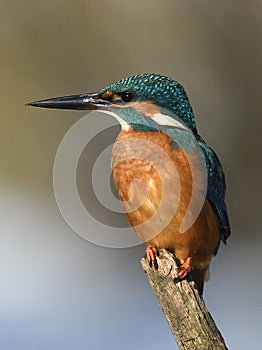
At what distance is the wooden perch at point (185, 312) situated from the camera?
9.05 feet

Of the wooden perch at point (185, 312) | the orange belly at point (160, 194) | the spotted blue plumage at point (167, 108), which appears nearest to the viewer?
the wooden perch at point (185, 312)

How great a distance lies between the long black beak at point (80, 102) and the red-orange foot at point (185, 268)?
2.20 ft

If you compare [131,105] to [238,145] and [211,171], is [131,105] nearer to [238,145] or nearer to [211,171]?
[211,171]

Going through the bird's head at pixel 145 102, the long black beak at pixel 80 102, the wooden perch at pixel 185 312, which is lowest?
the wooden perch at pixel 185 312

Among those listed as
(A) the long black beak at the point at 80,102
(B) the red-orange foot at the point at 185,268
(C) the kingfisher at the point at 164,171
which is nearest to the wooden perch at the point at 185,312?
(B) the red-orange foot at the point at 185,268

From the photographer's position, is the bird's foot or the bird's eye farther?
the bird's eye

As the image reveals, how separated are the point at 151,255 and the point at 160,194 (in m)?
0.24

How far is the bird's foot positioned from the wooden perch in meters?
0.05

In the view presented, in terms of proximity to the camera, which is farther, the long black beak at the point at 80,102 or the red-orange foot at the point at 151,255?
the long black beak at the point at 80,102

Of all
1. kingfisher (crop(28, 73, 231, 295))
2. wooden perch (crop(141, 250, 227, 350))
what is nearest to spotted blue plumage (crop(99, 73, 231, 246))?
kingfisher (crop(28, 73, 231, 295))

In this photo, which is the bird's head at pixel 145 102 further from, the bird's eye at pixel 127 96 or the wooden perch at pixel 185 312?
the wooden perch at pixel 185 312

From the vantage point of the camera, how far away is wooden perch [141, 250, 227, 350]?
2758 mm

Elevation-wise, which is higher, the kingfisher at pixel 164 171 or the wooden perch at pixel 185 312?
the kingfisher at pixel 164 171

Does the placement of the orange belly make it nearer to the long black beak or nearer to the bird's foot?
the bird's foot
